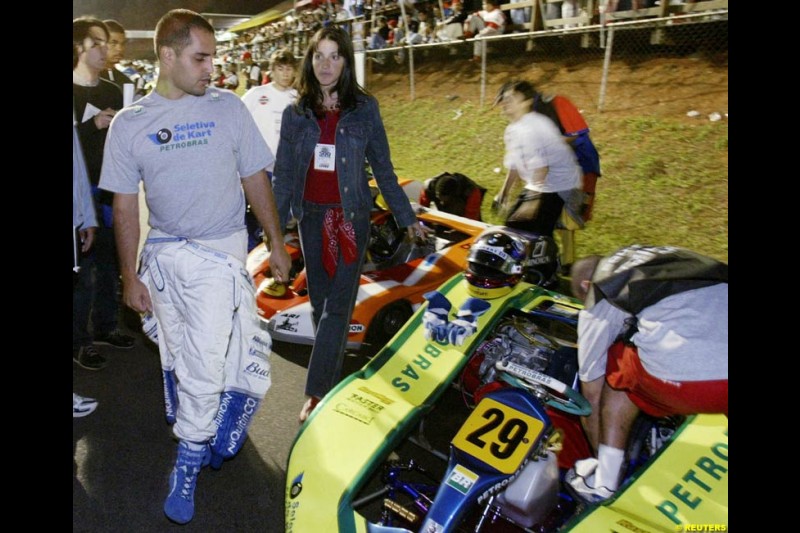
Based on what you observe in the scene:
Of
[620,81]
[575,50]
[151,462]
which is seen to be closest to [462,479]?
[151,462]

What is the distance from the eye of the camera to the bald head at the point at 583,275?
113 inches

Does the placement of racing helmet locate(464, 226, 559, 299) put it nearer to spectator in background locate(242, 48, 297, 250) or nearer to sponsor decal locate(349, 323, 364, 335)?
sponsor decal locate(349, 323, 364, 335)

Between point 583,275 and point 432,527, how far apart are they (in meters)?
1.29

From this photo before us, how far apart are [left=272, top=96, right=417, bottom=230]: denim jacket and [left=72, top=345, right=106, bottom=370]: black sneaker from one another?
6.13 ft

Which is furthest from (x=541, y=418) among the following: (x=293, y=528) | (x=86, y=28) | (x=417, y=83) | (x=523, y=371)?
(x=417, y=83)

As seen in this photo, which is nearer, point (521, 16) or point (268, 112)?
point (268, 112)

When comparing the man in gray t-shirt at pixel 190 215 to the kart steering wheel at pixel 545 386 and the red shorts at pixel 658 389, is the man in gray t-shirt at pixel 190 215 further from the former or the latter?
the red shorts at pixel 658 389

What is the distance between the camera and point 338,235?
3.63m

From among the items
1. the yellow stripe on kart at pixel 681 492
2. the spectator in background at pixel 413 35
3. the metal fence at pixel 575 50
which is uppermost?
the spectator in background at pixel 413 35

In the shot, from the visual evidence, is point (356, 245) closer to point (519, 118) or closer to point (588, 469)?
point (588, 469)

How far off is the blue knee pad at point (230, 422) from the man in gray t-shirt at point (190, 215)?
0.39 feet

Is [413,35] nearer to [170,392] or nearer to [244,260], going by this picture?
[244,260]

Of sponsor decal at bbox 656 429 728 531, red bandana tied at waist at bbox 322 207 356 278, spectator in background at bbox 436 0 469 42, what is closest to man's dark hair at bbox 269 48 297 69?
red bandana tied at waist at bbox 322 207 356 278

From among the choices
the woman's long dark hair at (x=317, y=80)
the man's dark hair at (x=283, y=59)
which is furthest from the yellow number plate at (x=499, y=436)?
the man's dark hair at (x=283, y=59)
